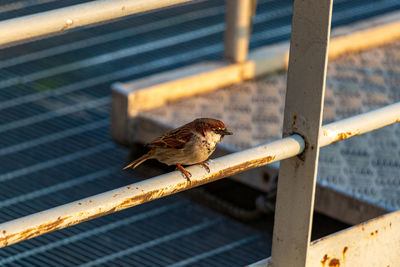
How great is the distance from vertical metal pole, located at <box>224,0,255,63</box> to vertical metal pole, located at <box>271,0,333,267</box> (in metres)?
2.66

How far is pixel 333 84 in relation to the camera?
4.68m

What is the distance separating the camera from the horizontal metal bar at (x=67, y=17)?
53.7 inches

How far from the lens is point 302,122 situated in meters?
1.80

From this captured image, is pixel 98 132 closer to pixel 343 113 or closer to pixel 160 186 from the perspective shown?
pixel 343 113

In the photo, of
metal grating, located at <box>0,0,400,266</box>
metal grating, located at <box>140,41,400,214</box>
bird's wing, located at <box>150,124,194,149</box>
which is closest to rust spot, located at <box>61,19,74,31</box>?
bird's wing, located at <box>150,124,194,149</box>

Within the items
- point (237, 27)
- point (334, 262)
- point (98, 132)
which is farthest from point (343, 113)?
point (334, 262)

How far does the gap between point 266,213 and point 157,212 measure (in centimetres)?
44

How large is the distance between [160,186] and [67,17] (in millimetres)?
389

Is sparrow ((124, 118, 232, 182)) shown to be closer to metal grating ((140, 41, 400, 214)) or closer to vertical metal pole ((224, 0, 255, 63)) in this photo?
metal grating ((140, 41, 400, 214))

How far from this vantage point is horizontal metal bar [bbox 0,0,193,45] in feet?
4.47

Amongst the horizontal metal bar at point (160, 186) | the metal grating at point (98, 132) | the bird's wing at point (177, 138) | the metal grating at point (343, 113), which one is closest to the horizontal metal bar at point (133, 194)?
the horizontal metal bar at point (160, 186)

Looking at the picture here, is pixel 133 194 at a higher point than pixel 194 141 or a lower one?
lower

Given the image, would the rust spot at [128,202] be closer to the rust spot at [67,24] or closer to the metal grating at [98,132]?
the rust spot at [67,24]

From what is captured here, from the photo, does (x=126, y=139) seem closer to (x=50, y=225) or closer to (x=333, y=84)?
(x=333, y=84)
